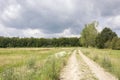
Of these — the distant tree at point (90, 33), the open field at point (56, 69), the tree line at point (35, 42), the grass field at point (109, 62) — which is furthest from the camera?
the tree line at point (35, 42)

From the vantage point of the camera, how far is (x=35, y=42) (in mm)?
162500

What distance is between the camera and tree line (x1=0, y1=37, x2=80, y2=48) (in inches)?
6250

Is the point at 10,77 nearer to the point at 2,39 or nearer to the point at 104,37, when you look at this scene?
the point at 104,37

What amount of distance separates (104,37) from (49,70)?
306ft

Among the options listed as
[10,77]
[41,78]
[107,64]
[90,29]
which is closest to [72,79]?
[41,78]

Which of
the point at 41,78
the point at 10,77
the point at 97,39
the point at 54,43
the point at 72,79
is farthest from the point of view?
the point at 54,43

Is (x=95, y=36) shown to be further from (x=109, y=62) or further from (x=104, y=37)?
(x=109, y=62)

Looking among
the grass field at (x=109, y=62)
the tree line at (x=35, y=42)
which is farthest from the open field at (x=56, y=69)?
the tree line at (x=35, y=42)

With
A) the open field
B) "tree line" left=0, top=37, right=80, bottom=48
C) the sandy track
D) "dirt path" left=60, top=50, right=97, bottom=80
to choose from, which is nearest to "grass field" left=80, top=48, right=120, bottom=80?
the open field

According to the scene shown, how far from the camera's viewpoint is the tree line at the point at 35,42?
158750 millimetres

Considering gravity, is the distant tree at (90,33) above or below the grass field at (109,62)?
above

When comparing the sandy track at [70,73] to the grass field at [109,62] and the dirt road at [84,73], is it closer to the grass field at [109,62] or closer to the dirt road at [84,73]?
the dirt road at [84,73]

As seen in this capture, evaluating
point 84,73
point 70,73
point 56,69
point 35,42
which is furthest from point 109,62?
point 35,42

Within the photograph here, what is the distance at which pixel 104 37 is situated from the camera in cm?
10881
